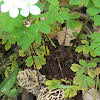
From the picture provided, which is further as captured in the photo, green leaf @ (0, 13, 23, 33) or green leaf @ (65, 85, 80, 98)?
green leaf @ (65, 85, 80, 98)

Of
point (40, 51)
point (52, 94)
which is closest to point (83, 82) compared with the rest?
point (52, 94)

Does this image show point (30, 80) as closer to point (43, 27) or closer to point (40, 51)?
point (40, 51)

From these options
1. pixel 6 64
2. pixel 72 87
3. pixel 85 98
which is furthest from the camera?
pixel 6 64

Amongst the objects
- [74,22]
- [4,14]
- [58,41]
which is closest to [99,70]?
[74,22]

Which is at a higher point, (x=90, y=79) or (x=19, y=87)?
(x=90, y=79)

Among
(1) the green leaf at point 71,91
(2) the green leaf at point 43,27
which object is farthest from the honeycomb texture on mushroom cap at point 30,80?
(2) the green leaf at point 43,27

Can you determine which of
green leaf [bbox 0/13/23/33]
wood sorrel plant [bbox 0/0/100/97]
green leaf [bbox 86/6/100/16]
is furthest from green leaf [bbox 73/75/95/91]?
green leaf [bbox 0/13/23/33]

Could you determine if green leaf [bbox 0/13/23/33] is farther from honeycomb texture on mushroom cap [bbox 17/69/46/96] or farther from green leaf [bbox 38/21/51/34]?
honeycomb texture on mushroom cap [bbox 17/69/46/96]

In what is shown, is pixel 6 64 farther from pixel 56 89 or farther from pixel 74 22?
pixel 74 22
